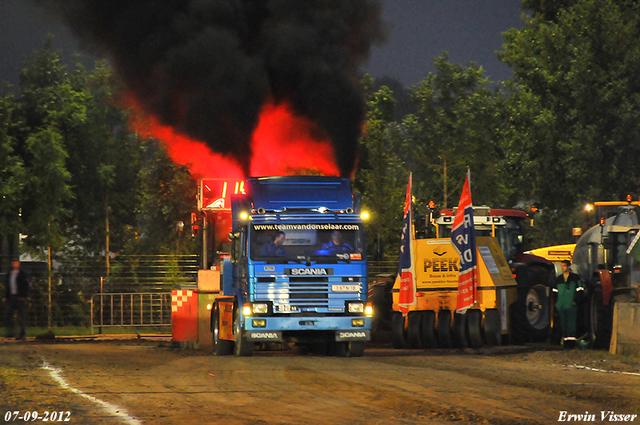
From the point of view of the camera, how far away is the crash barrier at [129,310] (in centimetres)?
2945

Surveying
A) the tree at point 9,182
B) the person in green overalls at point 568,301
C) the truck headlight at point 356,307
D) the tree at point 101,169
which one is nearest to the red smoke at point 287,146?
the person in green overalls at point 568,301

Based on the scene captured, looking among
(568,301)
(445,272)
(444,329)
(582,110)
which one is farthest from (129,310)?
(582,110)

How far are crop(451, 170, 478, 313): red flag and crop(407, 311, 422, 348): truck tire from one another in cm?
128

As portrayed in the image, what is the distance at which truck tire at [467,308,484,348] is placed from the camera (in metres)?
18.9

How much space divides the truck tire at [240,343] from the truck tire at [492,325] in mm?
4824

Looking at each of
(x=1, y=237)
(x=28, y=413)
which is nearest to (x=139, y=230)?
(x=1, y=237)

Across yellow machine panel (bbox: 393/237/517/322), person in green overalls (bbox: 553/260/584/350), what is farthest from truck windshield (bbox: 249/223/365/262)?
person in green overalls (bbox: 553/260/584/350)

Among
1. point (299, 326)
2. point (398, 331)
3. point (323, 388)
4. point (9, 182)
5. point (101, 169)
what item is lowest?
point (323, 388)

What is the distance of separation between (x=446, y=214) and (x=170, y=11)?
9.82m

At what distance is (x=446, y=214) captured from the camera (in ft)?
75.8

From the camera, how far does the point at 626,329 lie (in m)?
17.0

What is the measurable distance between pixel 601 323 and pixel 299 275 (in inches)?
264

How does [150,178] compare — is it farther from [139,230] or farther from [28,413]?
[28,413]

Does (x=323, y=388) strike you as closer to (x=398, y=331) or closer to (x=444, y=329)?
(x=444, y=329)
